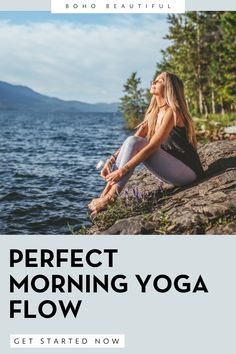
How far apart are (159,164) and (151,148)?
0.95 ft

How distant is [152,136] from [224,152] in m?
1.85

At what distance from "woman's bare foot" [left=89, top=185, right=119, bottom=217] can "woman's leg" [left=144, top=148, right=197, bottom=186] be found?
497 millimetres

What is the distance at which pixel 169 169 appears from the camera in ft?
20.3

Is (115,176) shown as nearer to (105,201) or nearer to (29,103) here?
(105,201)

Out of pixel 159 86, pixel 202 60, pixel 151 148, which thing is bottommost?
pixel 151 148

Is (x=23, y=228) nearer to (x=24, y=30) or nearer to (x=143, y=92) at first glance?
(x=24, y=30)

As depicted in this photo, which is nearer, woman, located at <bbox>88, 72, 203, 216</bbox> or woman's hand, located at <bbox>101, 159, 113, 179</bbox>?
woman, located at <bbox>88, 72, 203, 216</bbox>

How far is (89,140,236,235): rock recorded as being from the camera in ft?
18.4

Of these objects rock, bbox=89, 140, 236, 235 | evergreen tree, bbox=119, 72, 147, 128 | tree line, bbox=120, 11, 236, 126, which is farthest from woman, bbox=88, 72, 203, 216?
evergreen tree, bbox=119, 72, 147, 128

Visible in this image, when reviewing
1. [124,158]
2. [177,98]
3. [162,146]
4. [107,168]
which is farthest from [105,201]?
[177,98]

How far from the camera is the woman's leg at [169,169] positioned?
6066 mm

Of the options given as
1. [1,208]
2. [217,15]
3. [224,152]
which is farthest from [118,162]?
[217,15]

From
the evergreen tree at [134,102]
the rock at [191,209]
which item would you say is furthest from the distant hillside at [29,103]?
the rock at [191,209]

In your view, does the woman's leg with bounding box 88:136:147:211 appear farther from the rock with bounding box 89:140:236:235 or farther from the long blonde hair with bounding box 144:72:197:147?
the long blonde hair with bounding box 144:72:197:147
